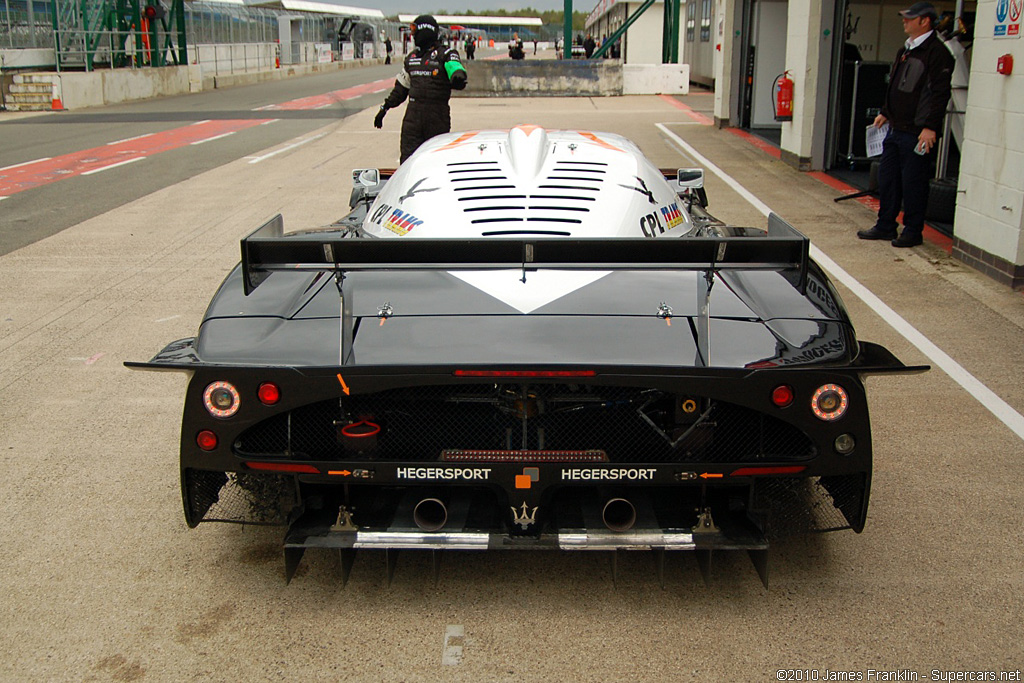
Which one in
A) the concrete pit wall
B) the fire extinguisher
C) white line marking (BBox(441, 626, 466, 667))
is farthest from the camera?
the concrete pit wall

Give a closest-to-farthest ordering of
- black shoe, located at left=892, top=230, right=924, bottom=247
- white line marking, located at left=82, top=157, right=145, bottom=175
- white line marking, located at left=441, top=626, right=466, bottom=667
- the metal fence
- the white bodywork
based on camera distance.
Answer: white line marking, located at left=441, top=626, right=466, bottom=667 < the white bodywork < black shoe, located at left=892, top=230, right=924, bottom=247 < white line marking, located at left=82, top=157, right=145, bottom=175 < the metal fence

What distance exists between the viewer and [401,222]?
→ 429cm

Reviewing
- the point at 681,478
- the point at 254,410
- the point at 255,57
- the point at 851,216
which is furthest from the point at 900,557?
the point at 255,57

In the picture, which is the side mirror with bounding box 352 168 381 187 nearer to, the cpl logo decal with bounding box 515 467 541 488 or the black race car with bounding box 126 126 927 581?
the black race car with bounding box 126 126 927 581

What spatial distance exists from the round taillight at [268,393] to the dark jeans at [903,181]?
22.0ft

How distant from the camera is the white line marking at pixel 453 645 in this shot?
2.88m

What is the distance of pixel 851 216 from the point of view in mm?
10062

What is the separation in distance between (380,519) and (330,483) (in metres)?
0.19

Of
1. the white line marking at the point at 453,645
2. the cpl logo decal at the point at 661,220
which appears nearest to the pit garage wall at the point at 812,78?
the cpl logo decal at the point at 661,220

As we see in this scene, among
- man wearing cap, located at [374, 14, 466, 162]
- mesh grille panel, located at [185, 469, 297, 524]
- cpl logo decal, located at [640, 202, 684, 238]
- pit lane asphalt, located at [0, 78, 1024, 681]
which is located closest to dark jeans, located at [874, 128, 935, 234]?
pit lane asphalt, located at [0, 78, 1024, 681]

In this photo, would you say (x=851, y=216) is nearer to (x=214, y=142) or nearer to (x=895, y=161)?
(x=895, y=161)

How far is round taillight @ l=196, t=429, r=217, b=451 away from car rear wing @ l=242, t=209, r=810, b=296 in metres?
0.55

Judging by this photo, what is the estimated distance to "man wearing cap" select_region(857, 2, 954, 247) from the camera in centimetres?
791

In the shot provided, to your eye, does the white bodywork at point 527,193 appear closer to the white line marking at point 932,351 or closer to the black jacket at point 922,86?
the white line marking at point 932,351
